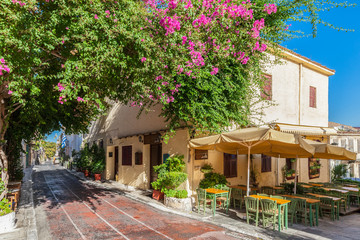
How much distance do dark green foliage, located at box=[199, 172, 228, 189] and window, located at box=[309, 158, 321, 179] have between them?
28.1 feet

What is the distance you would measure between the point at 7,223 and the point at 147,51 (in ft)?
21.3

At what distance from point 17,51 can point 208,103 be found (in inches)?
264

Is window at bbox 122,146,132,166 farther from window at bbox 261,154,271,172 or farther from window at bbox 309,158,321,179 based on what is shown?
window at bbox 309,158,321,179

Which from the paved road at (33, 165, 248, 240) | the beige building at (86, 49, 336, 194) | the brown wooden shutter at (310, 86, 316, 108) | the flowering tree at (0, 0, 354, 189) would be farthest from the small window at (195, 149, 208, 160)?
the brown wooden shutter at (310, 86, 316, 108)

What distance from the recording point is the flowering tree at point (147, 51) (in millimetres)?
6715

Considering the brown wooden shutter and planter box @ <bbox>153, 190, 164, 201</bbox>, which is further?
the brown wooden shutter

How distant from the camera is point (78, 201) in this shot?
11.1m

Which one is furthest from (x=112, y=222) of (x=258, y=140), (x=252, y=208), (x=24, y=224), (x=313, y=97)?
(x=313, y=97)

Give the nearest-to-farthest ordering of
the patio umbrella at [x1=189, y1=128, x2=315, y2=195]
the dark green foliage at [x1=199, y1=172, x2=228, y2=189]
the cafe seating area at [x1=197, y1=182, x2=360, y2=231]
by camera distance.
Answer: the patio umbrella at [x1=189, y1=128, x2=315, y2=195] → the cafe seating area at [x1=197, y1=182, x2=360, y2=231] → the dark green foliage at [x1=199, y1=172, x2=228, y2=189]

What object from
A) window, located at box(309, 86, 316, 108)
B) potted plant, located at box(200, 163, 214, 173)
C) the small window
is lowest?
potted plant, located at box(200, 163, 214, 173)

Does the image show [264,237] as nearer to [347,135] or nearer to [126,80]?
[126,80]

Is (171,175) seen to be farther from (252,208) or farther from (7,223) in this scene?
(7,223)

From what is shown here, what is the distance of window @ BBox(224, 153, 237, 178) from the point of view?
1141cm

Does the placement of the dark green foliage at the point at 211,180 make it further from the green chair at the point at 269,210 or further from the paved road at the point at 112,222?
the green chair at the point at 269,210
